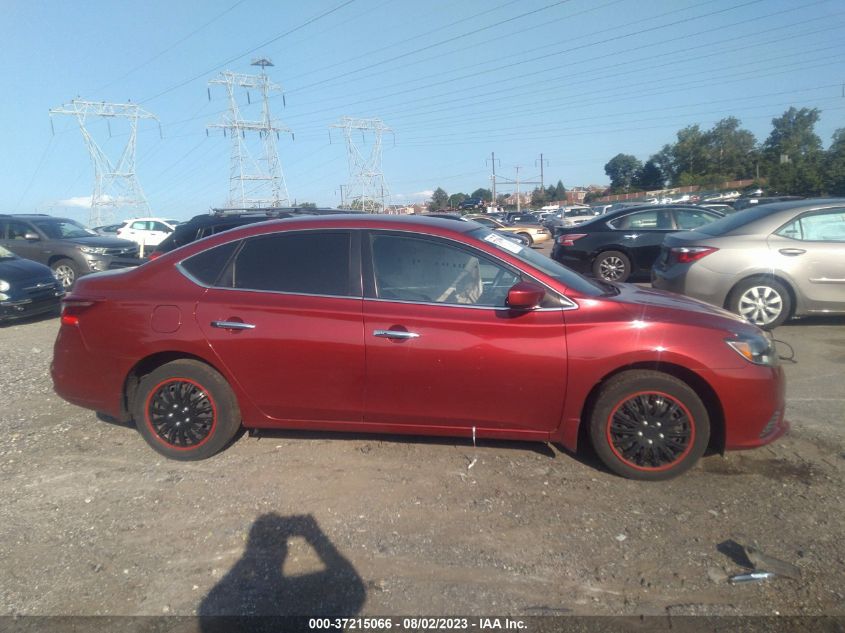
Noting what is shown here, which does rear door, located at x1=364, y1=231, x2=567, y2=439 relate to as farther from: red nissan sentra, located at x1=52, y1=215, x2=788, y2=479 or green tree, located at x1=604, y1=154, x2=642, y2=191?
green tree, located at x1=604, y1=154, x2=642, y2=191

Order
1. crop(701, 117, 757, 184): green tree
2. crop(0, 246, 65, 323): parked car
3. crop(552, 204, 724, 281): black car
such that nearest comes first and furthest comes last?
1. crop(0, 246, 65, 323): parked car
2. crop(552, 204, 724, 281): black car
3. crop(701, 117, 757, 184): green tree

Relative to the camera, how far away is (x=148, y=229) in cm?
2691

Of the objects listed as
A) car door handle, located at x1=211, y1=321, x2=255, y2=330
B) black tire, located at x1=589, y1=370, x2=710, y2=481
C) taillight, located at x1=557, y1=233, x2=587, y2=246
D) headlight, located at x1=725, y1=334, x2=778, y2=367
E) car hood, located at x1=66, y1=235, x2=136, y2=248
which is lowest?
black tire, located at x1=589, y1=370, x2=710, y2=481

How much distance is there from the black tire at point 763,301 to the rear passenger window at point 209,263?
5.95 m

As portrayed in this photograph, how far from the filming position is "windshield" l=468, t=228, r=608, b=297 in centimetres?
392

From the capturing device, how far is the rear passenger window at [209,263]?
4098 millimetres

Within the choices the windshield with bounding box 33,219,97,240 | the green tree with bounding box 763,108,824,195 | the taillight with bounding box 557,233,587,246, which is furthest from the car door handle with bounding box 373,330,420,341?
the green tree with bounding box 763,108,824,195

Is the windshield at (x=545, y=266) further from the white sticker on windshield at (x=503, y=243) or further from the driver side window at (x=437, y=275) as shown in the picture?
the driver side window at (x=437, y=275)

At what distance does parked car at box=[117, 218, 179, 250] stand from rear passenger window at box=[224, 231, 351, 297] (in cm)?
2401

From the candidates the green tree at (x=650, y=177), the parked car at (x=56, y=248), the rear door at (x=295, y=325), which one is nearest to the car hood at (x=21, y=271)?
the parked car at (x=56, y=248)

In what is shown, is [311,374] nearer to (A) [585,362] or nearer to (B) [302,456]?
(B) [302,456]

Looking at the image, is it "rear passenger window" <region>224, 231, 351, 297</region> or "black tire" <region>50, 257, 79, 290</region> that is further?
"black tire" <region>50, 257, 79, 290</region>

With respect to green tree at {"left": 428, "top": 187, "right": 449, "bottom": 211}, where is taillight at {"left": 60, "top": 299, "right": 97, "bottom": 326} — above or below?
below

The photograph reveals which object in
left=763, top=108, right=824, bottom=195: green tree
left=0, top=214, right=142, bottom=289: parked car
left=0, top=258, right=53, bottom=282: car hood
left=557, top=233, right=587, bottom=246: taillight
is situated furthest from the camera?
left=763, top=108, right=824, bottom=195: green tree
